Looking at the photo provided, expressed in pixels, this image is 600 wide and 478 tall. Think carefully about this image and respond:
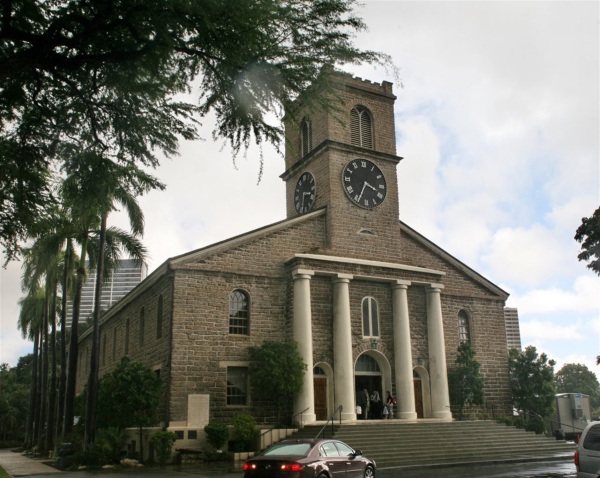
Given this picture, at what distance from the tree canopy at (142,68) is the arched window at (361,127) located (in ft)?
68.9

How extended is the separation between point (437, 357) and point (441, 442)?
18.1 ft

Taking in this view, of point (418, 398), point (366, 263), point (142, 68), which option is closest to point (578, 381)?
point (418, 398)

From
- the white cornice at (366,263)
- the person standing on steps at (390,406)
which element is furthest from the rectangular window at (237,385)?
the person standing on steps at (390,406)

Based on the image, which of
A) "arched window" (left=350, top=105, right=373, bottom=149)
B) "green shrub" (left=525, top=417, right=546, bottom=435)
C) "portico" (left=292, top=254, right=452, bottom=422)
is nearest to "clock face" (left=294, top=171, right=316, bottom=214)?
"arched window" (left=350, top=105, right=373, bottom=149)

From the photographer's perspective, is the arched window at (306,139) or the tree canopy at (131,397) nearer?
the tree canopy at (131,397)

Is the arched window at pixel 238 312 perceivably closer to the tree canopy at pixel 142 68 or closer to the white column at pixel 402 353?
the white column at pixel 402 353

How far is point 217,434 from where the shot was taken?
23.8 m

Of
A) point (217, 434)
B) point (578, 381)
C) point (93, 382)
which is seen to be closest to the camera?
point (217, 434)

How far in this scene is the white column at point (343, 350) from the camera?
27.5 meters

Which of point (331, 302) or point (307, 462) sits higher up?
point (331, 302)

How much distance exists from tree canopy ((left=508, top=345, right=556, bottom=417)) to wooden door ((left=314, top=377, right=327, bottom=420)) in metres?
11.1

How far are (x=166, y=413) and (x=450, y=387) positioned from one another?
14.2m

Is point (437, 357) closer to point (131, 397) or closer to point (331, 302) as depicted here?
point (331, 302)

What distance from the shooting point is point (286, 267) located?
95.7 ft
